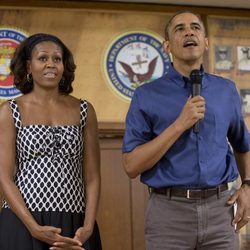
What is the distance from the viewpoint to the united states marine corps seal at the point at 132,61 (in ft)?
13.4

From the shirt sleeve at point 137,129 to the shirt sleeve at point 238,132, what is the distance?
359 mm

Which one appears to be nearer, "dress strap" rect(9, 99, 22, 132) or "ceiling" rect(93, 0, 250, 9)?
"dress strap" rect(9, 99, 22, 132)

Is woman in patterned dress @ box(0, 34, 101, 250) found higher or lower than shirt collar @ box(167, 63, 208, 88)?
lower

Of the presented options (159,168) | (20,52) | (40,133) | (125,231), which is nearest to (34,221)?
(40,133)

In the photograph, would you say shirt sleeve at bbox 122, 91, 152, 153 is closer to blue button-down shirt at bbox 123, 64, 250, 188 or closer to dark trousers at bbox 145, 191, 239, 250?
blue button-down shirt at bbox 123, 64, 250, 188

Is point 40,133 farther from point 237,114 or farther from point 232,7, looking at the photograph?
point 232,7

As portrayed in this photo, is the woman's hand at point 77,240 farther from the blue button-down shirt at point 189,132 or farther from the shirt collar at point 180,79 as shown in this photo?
the shirt collar at point 180,79

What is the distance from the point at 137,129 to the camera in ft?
7.37

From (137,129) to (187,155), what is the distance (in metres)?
0.22

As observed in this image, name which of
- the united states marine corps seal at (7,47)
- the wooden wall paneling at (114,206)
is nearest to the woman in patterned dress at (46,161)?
the united states marine corps seal at (7,47)

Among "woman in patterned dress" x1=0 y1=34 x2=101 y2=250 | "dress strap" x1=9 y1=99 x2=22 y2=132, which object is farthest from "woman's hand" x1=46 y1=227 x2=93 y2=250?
"dress strap" x1=9 y1=99 x2=22 y2=132

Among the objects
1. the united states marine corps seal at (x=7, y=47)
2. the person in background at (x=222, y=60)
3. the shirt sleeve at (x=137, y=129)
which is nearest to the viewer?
the shirt sleeve at (x=137, y=129)

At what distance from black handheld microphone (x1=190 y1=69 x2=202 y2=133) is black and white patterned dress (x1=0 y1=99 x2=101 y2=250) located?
50 centimetres

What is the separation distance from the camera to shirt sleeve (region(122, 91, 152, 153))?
7.36 ft
